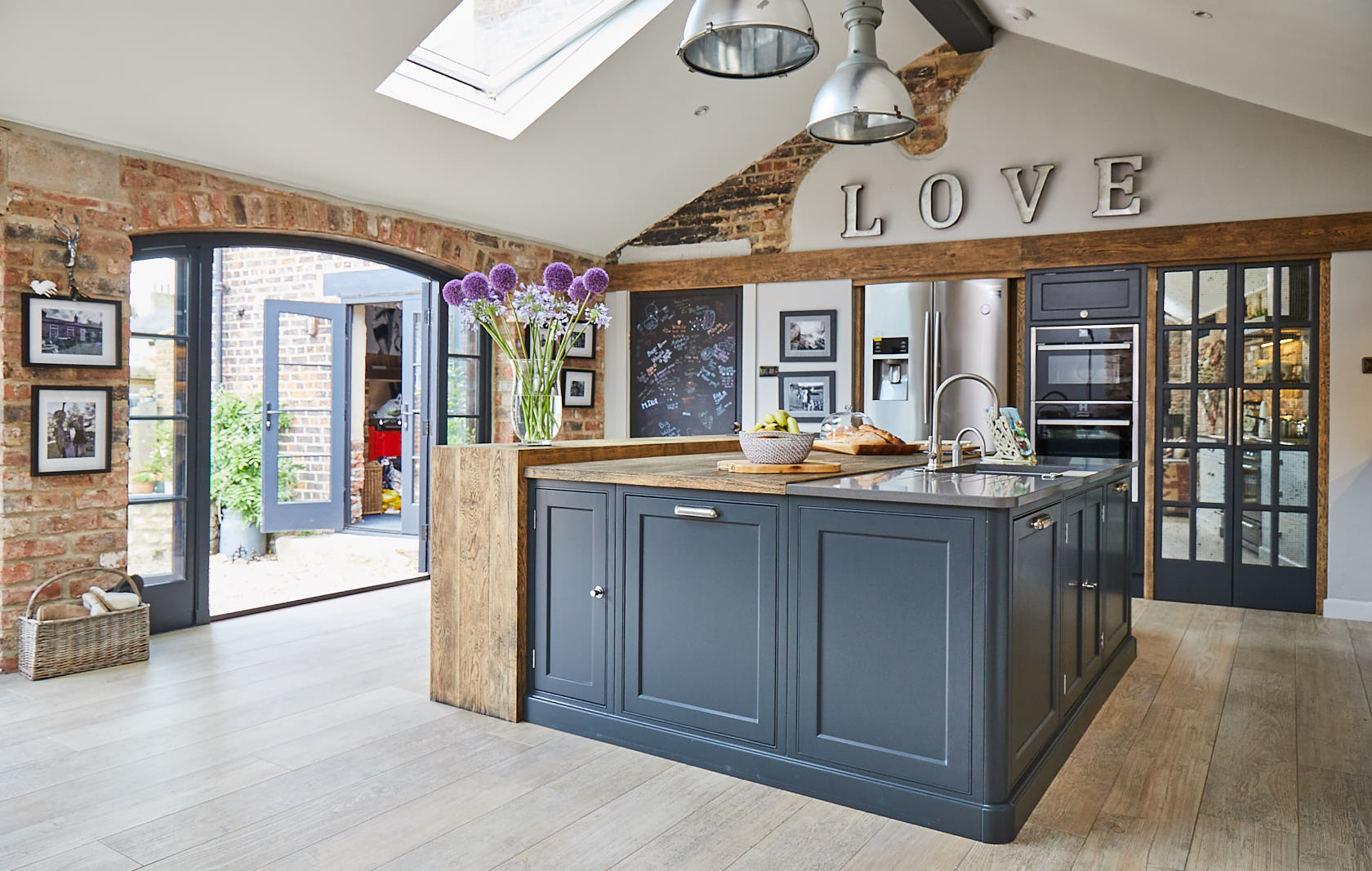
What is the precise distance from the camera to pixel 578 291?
3.27 m

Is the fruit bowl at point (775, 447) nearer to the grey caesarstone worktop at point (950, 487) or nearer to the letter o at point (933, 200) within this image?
the grey caesarstone worktop at point (950, 487)

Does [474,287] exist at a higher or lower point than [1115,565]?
higher

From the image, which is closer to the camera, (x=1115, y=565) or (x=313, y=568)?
(x=1115, y=565)

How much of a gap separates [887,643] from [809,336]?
13.4 ft

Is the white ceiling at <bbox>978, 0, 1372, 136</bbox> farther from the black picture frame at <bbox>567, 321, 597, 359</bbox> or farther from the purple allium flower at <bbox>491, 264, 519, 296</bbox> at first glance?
the black picture frame at <bbox>567, 321, 597, 359</bbox>

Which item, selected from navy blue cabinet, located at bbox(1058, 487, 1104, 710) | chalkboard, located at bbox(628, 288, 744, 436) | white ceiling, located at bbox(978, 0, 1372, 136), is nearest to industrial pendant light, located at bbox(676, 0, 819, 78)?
navy blue cabinet, located at bbox(1058, 487, 1104, 710)

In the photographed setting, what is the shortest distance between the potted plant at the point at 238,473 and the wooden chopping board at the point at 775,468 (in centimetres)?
534

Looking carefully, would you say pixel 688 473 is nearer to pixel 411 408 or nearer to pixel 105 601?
pixel 105 601

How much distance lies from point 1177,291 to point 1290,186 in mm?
761

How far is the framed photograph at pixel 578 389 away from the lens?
6719 mm

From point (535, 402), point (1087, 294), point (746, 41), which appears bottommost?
point (535, 402)

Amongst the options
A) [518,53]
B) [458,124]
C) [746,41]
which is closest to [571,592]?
[746,41]

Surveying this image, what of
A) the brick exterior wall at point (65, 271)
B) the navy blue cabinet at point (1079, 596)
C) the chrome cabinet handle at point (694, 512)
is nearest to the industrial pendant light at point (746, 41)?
the chrome cabinet handle at point (694, 512)

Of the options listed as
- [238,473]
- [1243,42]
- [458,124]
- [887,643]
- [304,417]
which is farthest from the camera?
[304,417]
